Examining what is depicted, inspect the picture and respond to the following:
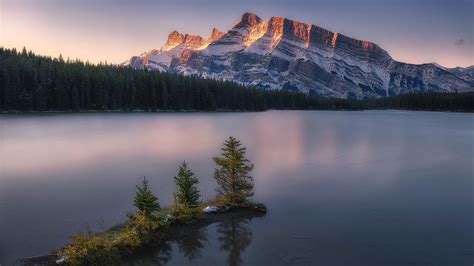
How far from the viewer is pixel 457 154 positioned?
60.0 meters

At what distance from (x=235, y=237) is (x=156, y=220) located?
4.40 metres

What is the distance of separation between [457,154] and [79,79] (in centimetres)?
14145

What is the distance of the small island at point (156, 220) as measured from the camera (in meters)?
17.5

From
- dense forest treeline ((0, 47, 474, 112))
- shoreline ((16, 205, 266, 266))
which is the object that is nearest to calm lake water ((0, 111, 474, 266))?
shoreline ((16, 205, 266, 266))

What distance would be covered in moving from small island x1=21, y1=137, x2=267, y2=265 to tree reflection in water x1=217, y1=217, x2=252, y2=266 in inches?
35.0

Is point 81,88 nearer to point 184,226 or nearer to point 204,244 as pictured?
point 184,226

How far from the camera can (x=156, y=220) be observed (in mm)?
21172

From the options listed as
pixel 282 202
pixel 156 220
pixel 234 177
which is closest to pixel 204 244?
pixel 156 220

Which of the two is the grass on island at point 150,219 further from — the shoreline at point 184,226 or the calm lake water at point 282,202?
the calm lake water at point 282,202

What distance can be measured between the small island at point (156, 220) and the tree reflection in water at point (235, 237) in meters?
0.89

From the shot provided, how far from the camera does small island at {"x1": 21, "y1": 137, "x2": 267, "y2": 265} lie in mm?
17516

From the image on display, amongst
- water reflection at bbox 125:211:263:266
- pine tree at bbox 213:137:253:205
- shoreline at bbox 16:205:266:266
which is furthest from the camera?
pine tree at bbox 213:137:253:205

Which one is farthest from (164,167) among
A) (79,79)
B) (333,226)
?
(79,79)

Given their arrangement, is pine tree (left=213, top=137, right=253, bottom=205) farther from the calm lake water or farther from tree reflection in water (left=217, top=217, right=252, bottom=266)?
the calm lake water
